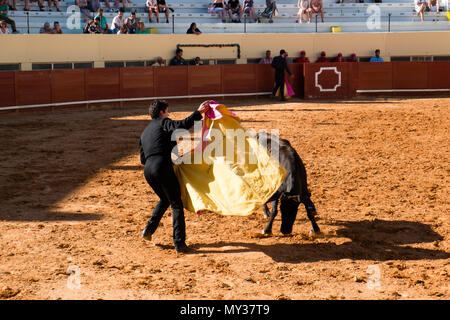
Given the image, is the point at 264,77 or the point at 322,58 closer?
the point at 264,77

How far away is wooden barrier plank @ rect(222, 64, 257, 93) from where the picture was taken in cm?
1912

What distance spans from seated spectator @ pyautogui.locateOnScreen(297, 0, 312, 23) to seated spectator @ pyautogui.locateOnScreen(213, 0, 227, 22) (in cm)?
242

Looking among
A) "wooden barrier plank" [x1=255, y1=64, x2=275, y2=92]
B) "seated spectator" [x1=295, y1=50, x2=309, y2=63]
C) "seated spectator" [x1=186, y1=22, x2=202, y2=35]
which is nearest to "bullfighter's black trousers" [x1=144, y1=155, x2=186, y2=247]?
"seated spectator" [x1=186, y1=22, x2=202, y2=35]

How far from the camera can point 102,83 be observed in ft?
57.5

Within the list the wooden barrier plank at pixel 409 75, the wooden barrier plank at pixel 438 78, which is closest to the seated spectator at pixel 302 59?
the wooden barrier plank at pixel 409 75

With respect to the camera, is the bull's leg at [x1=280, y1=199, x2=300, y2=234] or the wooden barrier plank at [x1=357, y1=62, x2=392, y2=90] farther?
the wooden barrier plank at [x1=357, y1=62, x2=392, y2=90]

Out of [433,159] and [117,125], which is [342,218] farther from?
[117,125]

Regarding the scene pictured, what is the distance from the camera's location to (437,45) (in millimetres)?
20750

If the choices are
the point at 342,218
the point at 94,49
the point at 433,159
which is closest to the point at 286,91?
the point at 94,49

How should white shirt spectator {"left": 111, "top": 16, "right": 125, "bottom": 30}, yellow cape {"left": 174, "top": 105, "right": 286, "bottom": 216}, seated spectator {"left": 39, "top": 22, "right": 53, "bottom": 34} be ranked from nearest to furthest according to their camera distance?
yellow cape {"left": 174, "top": 105, "right": 286, "bottom": 216} < seated spectator {"left": 39, "top": 22, "right": 53, "bottom": 34} < white shirt spectator {"left": 111, "top": 16, "right": 125, "bottom": 30}

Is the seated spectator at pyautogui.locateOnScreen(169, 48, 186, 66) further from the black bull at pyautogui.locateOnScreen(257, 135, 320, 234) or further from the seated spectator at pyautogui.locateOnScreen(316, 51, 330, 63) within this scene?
the black bull at pyautogui.locateOnScreen(257, 135, 320, 234)

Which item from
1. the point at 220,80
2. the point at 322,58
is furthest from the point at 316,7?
the point at 220,80

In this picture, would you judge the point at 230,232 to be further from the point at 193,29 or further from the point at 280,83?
the point at 193,29

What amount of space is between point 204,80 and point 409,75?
6425 millimetres
